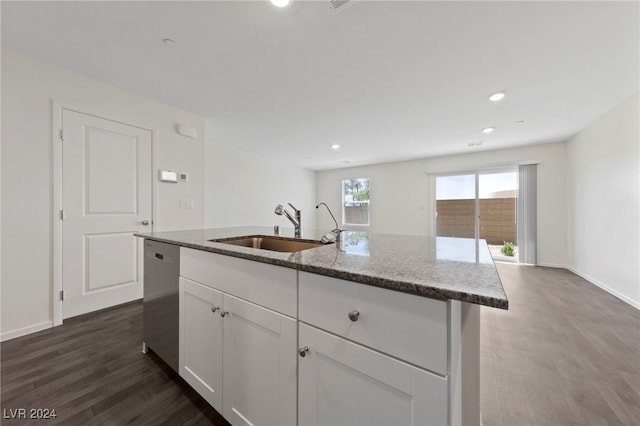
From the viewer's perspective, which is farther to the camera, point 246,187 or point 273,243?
point 246,187

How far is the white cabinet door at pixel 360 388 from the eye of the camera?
62 centimetres

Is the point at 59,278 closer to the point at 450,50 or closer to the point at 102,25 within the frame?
the point at 102,25

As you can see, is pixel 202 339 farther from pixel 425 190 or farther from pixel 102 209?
pixel 425 190

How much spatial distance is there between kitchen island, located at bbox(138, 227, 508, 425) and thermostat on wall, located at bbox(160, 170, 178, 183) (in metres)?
2.15

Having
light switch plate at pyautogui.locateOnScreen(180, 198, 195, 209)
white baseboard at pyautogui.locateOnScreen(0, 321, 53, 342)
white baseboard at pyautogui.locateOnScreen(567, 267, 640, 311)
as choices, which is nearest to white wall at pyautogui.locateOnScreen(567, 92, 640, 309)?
white baseboard at pyautogui.locateOnScreen(567, 267, 640, 311)

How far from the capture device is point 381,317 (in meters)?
0.68

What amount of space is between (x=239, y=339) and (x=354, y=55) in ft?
7.34

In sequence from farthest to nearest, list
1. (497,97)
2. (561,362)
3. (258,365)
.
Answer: (497,97), (561,362), (258,365)

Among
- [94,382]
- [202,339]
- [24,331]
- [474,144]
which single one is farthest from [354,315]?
[474,144]

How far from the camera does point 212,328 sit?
1191mm

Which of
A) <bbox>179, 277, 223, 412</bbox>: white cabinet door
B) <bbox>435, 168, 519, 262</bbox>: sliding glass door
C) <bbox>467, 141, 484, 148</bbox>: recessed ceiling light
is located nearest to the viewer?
<bbox>179, 277, 223, 412</bbox>: white cabinet door

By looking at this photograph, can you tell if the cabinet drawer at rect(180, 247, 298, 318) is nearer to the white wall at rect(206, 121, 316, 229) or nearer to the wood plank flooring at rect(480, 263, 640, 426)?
the wood plank flooring at rect(480, 263, 640, 426)

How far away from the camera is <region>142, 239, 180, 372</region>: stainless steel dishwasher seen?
144 centimetres

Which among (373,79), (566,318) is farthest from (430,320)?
(566,318)
